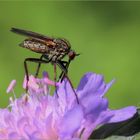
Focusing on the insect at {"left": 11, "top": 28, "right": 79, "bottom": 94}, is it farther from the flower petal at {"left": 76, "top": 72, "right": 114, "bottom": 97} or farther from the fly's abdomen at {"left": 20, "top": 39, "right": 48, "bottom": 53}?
the flower petal at {"left": 76, "top": 72, "right": 114, "bottom": 97}

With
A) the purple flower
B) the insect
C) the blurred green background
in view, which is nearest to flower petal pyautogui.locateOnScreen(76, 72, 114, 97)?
the purple flower

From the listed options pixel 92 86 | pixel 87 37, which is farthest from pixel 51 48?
pixel 87 37

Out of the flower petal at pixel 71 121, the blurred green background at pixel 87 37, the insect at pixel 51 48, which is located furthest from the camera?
the blurred green background at pixel 87 37

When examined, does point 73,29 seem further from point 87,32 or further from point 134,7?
point 134,7

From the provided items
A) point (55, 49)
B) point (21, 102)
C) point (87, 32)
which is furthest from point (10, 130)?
point (87, 32)

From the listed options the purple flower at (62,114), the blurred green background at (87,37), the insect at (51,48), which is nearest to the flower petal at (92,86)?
the purple flower at (62,114)

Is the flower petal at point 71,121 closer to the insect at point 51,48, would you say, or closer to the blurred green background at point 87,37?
the insect at point 51,48

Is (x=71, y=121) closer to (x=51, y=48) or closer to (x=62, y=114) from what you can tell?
(x=62, y=114)
